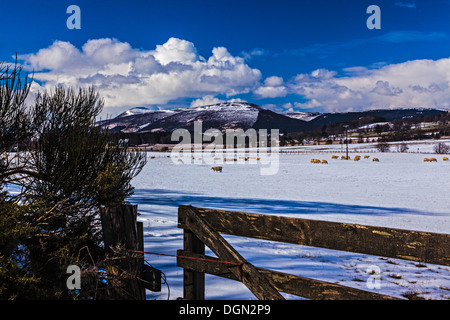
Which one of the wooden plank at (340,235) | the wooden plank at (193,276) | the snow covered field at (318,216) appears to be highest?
the wooden plank at (340,235)

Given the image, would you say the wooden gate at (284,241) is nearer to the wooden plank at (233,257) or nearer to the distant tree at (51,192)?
the wooden plank at (233,257)

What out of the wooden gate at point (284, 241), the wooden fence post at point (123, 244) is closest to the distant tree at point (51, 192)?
the wooden fence post at point (123, 244)

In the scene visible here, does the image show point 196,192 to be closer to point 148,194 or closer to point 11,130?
point 148,194

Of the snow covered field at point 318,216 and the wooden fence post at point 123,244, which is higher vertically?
the wooden fence post at point 123,244

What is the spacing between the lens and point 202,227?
2.97 meters

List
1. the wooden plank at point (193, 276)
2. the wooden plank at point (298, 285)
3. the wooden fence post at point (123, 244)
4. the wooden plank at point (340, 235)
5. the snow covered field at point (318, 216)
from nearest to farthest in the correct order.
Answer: the wooden plank at point (340, 235), the wooden plank at point (298, 285), the wooden plank at point (193, 276), the wooden fence post at point (123, 244), the snow covered field at point (318, 216)

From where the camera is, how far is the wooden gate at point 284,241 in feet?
7.58

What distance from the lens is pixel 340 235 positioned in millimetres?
2531

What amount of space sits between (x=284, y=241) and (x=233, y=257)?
45 centimetres

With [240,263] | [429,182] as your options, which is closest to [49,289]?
[240,263]

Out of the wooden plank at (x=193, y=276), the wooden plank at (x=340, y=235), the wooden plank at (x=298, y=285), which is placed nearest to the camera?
the wooden plank at (x=340, y=235)

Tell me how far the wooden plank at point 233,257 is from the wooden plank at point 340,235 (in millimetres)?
88

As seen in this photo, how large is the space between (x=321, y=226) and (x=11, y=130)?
5.96 m

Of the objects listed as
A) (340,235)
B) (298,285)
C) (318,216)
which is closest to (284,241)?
(298,285)
